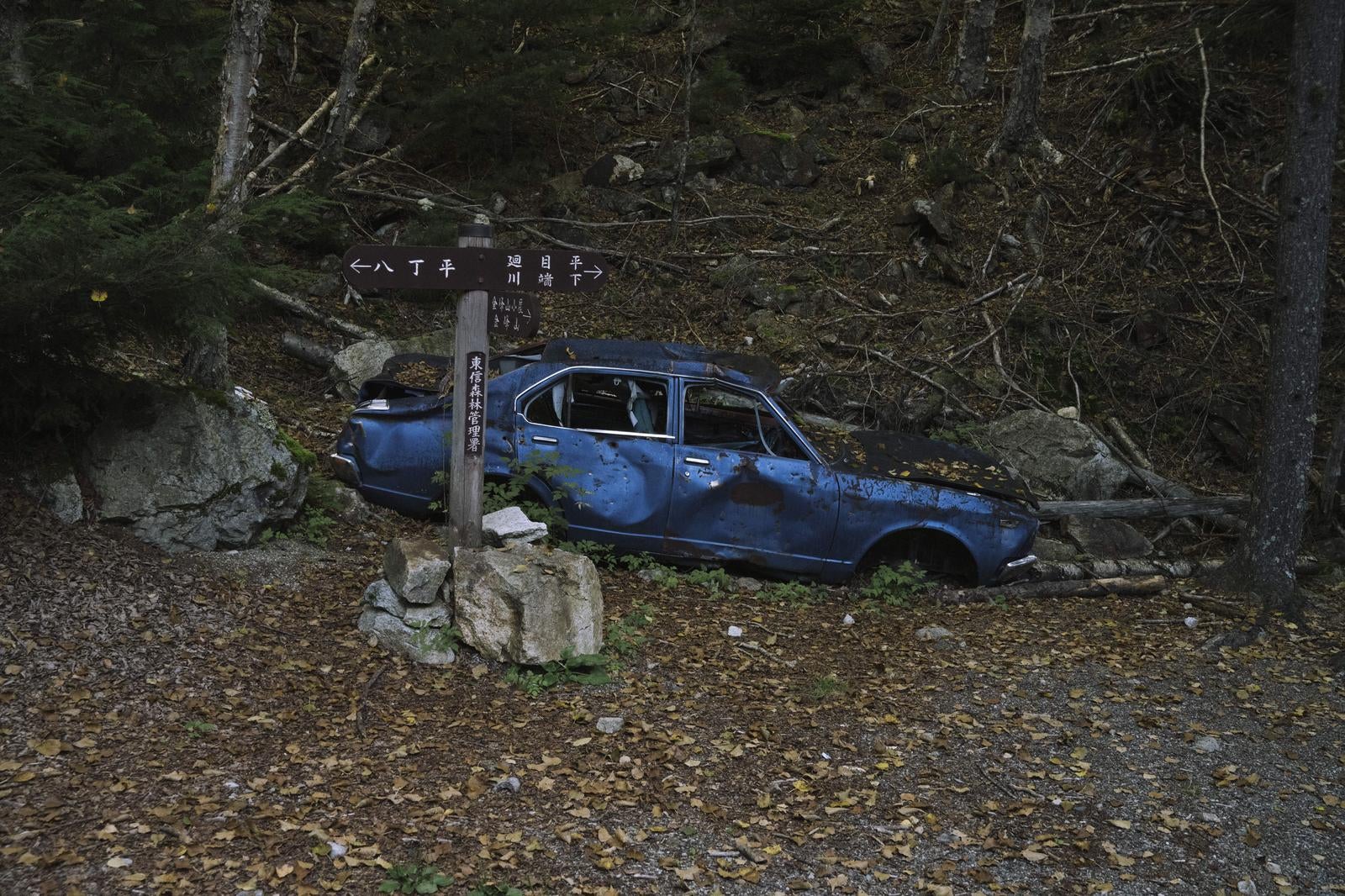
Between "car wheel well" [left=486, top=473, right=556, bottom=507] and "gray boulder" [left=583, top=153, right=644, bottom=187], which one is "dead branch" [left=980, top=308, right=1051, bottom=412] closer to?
"gray boulder" [left=583, top=153, right=644, bottom=187]

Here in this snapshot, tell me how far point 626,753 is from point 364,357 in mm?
6366

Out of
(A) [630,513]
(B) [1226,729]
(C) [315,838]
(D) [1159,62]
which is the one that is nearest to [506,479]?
(A) [630,513]

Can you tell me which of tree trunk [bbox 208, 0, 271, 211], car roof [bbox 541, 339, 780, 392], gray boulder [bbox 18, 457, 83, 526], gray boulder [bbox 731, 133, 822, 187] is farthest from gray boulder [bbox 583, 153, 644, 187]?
gray boulder [bbox 18, 457, 83, 526]

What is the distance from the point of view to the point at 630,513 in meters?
7.28

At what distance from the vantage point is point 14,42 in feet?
23.7

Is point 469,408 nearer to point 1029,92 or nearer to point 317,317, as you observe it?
point 317,317

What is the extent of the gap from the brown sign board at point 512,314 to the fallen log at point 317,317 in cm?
526

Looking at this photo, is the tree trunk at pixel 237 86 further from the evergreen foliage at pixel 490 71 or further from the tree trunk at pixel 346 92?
the evergreen foliage at pixel 490 71

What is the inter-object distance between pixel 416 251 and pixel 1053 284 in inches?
363

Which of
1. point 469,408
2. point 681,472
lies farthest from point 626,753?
point 681,472

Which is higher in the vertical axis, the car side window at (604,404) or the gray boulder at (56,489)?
the car side window at (604,404)

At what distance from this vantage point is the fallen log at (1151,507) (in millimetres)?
9086

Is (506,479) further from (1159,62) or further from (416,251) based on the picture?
(1159,62)

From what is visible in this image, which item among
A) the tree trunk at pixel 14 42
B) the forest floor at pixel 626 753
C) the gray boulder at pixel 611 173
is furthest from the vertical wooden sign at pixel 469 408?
the gray boulder at pixel 611 173
